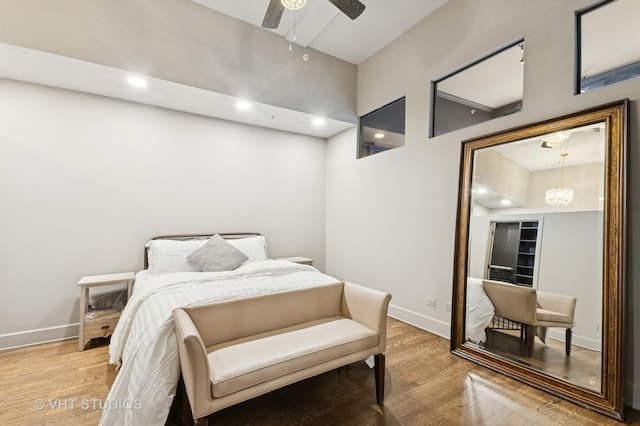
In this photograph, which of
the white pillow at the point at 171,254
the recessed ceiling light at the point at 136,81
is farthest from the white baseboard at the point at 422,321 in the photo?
the recessed ceiling light at the point at 136,81

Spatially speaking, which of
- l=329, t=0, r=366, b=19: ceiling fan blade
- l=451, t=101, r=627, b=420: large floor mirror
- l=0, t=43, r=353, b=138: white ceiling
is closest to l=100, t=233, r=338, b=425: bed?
l=451, t=101, r=627, b=420: large floor mirror

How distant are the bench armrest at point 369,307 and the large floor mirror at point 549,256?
1165 mm

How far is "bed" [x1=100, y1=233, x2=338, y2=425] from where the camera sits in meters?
1.65

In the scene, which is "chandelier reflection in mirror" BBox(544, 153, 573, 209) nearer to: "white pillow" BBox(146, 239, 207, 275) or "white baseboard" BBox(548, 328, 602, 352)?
"white baseboard" BBox(548, 328, 602, 352)

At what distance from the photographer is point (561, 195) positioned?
2268mm

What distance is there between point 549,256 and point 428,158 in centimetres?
157

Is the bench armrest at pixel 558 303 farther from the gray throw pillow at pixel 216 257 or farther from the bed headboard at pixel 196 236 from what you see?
the bed headboard at pixel 196 236

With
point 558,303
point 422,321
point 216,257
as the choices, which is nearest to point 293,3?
point 216,257

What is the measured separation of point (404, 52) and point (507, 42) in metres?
1.32

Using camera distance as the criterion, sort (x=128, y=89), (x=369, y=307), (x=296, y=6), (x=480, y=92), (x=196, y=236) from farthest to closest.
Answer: (x=196, y=236)
(x=128, y=89)
(x=480, y=92)
(x=369, y=307)
(x=296, y=6)

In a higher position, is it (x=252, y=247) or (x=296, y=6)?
(x=296, y=6)

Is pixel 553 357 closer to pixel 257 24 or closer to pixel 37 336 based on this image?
pixel 257 24

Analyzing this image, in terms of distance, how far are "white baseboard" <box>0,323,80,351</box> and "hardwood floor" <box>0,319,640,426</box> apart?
0.58 ft

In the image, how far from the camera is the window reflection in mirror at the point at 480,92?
8.76 ft
